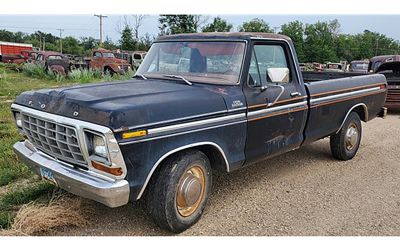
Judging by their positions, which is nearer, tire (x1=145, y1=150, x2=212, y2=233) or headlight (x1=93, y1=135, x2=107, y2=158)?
headlight (x1=93, y1=135, x2=107, y2=158)

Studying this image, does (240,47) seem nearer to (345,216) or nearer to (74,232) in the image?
(345,216)

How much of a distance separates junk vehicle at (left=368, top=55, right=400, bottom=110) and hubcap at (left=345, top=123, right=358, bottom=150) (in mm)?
5791

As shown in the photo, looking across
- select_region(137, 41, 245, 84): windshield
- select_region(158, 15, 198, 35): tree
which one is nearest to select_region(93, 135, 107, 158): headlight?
select_region(137, 41, 245, 84): windshield

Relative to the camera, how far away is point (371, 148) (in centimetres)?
699

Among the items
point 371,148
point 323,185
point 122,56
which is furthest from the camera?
point 122,56

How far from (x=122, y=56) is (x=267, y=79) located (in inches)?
898

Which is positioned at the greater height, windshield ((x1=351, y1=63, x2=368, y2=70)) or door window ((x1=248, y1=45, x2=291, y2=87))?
door window ((x1=248, y1=45, x2=291, y2=87))

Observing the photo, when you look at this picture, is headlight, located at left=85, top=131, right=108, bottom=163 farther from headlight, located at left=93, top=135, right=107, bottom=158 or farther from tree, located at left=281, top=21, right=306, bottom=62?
tree, located at left=281, top=21, right=306, bottom=62

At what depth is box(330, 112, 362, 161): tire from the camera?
5957mm

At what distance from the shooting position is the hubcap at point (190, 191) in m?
3.58

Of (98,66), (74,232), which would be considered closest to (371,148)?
(74,232)

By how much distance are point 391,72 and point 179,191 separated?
1042 cm

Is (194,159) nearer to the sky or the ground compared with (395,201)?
nearer to the sky

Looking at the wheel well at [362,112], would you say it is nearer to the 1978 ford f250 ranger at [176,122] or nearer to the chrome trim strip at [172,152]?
the 1978 ford f250 ranger at [176,122]
